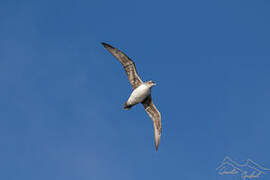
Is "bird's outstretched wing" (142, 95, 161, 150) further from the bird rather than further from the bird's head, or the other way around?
the bird's head

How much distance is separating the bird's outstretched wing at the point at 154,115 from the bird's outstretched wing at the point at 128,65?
372 cm

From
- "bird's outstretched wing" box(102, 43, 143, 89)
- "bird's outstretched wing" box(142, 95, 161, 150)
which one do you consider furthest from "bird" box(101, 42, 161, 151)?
"bird's outstretched wing" box(142, 95, 161, 150)

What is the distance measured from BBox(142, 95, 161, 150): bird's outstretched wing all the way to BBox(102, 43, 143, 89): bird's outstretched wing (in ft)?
12.2

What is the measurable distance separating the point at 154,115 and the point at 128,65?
9452 mm

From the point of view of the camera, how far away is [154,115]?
5688 centimetres

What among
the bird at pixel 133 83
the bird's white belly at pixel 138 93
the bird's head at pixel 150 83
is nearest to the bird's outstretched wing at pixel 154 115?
the bird at pixel 133 83

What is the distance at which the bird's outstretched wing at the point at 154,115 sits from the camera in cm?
5630

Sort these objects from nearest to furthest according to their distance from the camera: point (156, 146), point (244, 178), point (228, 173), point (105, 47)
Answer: point (244, 178), point (228, 173), point (105, 47), point (156, 146)

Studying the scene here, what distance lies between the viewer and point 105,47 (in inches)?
2020

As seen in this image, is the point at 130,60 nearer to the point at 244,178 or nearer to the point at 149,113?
the point at 149,113

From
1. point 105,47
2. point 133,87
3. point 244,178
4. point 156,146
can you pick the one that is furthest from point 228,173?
point 105,47

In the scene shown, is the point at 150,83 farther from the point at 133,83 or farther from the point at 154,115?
the point at 154,115

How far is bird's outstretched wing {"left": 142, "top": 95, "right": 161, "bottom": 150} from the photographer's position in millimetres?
56300

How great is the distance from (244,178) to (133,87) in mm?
21407
